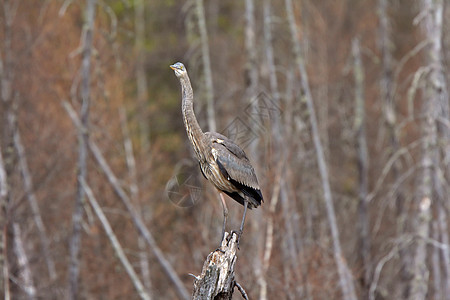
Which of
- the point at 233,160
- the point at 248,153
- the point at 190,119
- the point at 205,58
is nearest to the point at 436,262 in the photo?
the point at 248,153

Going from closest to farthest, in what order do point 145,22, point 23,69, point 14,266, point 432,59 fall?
point 432,59 → point 14,266 → point 23,69 → point 145,22

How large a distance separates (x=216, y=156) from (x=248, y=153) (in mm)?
6562

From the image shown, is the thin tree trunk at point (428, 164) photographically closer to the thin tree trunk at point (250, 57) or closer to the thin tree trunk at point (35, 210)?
the thin tree trunk at point (250, 57)

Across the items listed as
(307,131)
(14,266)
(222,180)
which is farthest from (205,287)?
(307,131)

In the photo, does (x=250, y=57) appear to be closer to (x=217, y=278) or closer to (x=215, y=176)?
(x=215, y=176)

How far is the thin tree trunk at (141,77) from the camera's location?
21234 millimetres

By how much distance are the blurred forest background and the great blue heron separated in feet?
1.75

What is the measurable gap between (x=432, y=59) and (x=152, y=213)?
37.0ft

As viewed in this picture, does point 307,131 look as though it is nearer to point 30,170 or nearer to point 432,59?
point 432,59

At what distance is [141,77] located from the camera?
23953mm

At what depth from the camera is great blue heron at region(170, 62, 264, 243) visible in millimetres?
5922

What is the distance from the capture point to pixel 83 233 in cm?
1577

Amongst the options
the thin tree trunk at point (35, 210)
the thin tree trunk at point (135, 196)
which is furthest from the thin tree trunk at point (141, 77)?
the thin tree trunk at point (35, 210)

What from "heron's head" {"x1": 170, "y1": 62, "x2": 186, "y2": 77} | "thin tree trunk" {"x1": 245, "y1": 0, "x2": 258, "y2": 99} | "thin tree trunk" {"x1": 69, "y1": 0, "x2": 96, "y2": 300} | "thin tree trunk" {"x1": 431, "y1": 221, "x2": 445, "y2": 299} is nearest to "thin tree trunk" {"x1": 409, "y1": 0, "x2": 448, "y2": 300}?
"thin tree trunk" {"x1": 431, "y1": 221, "x2": 445, "y2": 299}
